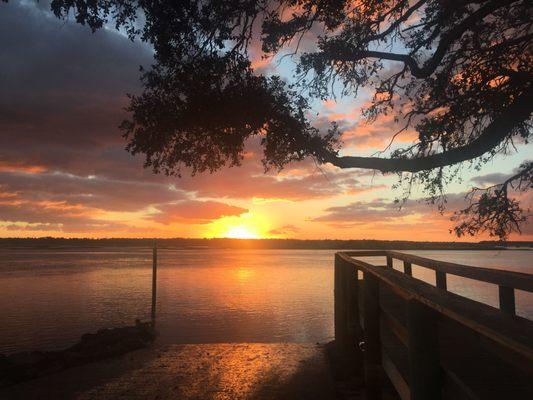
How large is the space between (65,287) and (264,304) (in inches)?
566

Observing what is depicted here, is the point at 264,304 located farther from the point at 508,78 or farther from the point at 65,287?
the point at 508,78

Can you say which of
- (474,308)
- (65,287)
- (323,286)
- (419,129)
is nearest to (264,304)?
(323,286)

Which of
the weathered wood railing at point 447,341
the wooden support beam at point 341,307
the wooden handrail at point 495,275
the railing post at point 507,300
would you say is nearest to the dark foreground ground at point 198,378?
the wooden support beam at point 341,307

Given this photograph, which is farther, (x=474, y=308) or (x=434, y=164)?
(x=434, y=164)

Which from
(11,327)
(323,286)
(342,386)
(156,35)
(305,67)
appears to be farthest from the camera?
(323,286)

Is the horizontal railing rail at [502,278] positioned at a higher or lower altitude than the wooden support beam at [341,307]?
higher

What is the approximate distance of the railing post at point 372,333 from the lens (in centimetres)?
541

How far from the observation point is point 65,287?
3073 centimetres

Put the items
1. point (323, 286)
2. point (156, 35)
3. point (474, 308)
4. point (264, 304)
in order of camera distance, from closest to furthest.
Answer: point (474, 308) < point (156, 35) < point (264, 304) < point (323, 286)

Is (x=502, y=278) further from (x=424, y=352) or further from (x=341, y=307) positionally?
(x=341, y=307)

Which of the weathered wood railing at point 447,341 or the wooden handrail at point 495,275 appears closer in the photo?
the weathered wood railing at point 447,341

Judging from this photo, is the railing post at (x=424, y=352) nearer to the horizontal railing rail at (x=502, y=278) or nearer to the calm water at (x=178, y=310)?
the horizontal railing rail at (x=502, y=278)

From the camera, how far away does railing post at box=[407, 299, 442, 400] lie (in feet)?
10.2

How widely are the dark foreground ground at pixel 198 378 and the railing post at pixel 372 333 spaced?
163 cm
